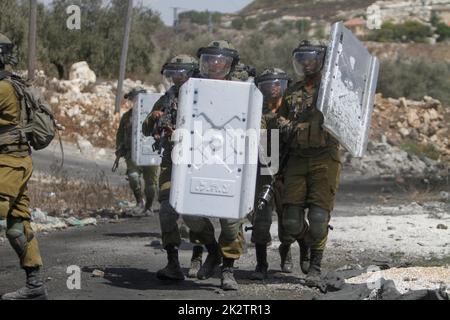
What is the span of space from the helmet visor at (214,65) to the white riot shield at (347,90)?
0.78 metres

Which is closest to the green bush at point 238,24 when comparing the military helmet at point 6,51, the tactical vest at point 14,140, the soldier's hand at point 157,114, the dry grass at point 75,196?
the dry grass at point 75,196

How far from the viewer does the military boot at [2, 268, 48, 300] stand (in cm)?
710

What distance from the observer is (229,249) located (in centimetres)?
785

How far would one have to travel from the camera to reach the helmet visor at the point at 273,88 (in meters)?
8.81

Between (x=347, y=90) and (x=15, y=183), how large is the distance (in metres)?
2.74

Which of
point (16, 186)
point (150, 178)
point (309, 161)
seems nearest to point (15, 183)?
point (16, 186)

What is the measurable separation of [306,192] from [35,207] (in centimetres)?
649

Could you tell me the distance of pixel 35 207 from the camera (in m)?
13.8

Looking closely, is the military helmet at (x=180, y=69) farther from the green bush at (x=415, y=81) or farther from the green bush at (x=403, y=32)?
the green bush at (x=403, y=32)

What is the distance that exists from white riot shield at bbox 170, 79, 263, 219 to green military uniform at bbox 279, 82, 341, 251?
0.76 m

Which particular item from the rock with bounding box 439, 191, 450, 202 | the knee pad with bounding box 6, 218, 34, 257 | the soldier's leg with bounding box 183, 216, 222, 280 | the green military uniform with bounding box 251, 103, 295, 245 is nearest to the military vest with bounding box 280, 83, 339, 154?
the green military uniform with bounding box 251, 103, 295, 245

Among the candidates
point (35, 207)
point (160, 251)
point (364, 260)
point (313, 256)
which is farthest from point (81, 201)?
point (313, 256)

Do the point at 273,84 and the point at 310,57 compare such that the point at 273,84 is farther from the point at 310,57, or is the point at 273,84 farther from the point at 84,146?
the point at 84,146
